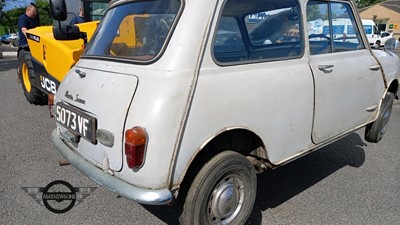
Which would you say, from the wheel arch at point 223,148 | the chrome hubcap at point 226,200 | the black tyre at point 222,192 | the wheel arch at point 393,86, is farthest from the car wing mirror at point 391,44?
the chrome hubcap at point 226,200

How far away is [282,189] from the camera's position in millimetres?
3490

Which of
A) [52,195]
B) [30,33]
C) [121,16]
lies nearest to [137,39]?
[121,16]

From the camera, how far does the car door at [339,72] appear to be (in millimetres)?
2971

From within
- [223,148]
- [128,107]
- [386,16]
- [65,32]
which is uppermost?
[65,32]

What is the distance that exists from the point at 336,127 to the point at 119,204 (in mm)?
2254

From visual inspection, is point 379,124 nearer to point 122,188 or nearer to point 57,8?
point 122,188

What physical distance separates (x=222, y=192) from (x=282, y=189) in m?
1.30

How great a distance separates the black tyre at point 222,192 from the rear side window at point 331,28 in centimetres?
131

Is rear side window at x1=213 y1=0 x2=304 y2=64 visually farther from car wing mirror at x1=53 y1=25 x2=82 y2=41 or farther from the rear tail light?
car wing mirror at x1=53 y1=25 x2=82 y2=41

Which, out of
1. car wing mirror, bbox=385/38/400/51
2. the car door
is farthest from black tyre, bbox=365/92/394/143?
car wing mirror, bbox=385/38/400/51

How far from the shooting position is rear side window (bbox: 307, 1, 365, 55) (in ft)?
9.92

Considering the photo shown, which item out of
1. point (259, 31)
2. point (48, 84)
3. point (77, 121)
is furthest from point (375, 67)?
point (48, 84)

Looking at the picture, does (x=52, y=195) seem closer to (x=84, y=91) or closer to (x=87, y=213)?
(x=87, y=213)

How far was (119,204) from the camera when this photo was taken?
10.1 ft
